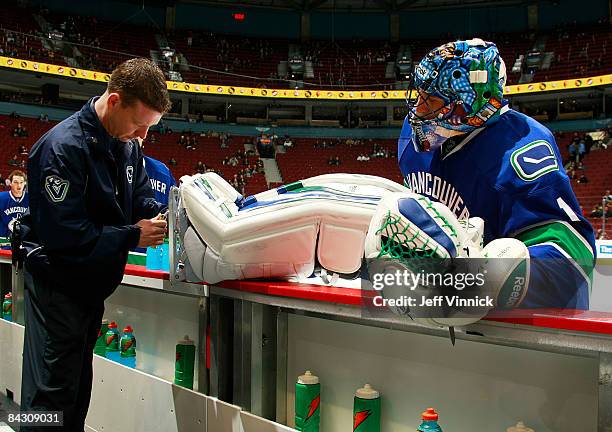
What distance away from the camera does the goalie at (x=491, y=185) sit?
96cm

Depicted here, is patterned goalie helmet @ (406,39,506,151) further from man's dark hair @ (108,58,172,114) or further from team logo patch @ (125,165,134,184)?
team logo patch @ (125,165,134,184)

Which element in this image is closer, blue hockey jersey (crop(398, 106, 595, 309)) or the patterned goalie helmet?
blue hockey jersey (crop(398, 106, 595, 309))

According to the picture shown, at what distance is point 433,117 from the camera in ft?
4.66

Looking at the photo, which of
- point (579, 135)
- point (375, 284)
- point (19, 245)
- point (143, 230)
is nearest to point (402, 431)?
point (375, 284)

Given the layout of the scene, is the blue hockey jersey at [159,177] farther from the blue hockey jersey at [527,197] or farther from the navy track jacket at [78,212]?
the blue hockey jersey at [527,197]

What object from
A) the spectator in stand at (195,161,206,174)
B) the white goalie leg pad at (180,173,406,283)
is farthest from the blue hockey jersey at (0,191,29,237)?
the spectator in stand at (195,161,206,174)

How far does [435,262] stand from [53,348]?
1.11 m

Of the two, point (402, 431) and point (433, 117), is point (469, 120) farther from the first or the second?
point (402, 431)

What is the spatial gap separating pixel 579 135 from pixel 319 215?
16.6 meters

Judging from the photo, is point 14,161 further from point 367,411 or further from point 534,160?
point 534,160

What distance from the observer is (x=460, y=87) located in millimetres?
1354

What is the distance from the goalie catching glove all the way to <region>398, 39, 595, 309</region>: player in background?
89 millimetres

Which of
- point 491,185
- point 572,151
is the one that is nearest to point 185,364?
point 491,185

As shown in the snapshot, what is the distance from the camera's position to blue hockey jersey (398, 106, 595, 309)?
1083 mm
